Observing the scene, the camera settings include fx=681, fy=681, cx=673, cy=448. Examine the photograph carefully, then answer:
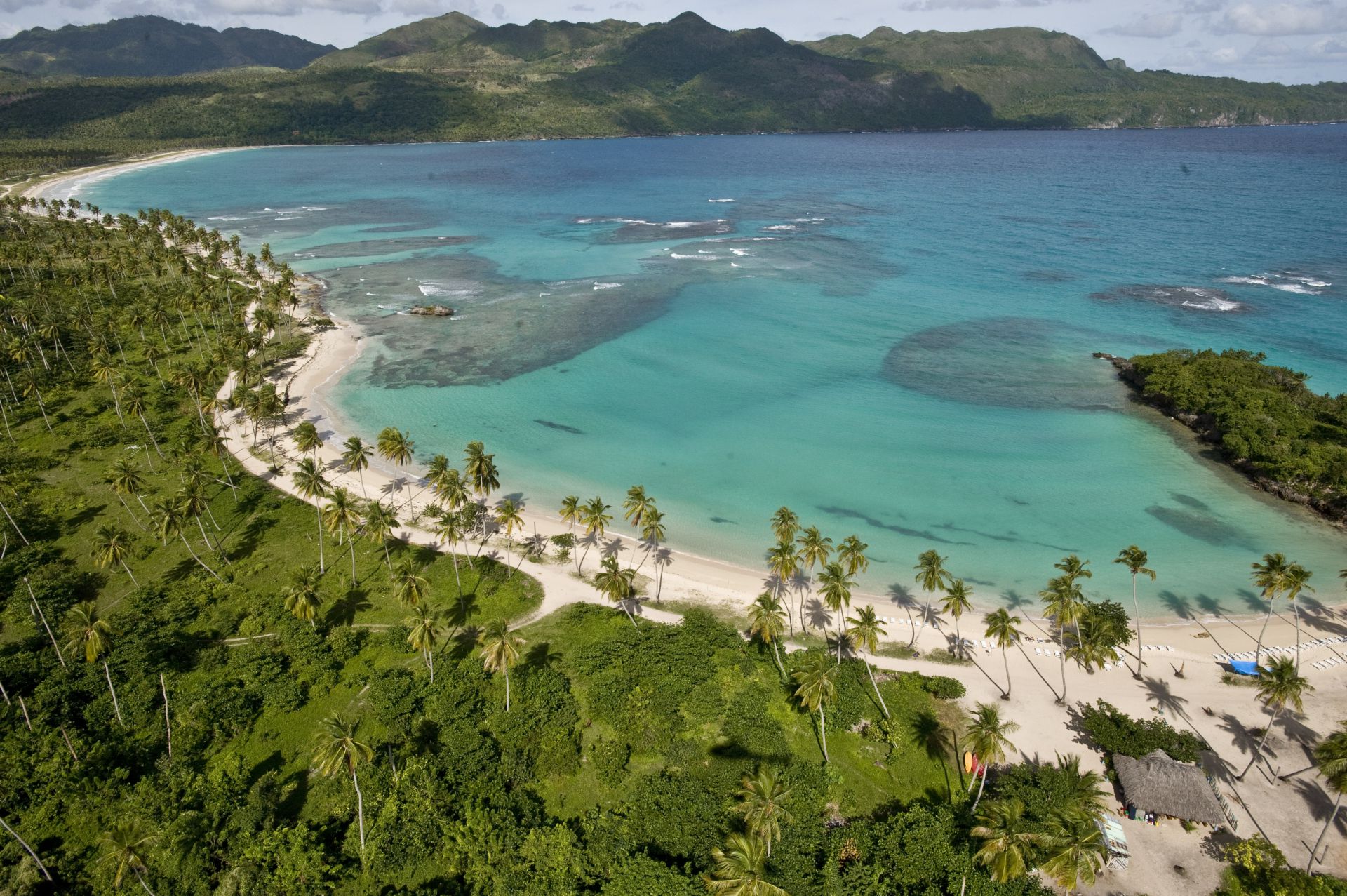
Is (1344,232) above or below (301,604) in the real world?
above

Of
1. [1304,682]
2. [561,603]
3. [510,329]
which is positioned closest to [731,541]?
[561,603]

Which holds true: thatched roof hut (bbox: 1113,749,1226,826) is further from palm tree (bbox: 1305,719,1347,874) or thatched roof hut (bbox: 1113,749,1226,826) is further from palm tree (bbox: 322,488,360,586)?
palm tree (bbox: 322,488,360,586)

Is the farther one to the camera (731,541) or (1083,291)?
(1083,291)

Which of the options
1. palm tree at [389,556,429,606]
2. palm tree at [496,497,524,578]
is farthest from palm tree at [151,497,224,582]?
palm tree at [496,497,524,578]

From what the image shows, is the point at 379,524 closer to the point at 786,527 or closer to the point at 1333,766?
the point at 786,527

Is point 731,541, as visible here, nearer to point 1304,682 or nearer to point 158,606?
point 1304,682

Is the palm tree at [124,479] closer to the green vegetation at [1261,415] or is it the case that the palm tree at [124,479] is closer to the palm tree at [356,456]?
the palm tree at [356,456]

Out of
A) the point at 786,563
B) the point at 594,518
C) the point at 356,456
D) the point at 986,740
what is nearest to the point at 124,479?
the point at 356,456

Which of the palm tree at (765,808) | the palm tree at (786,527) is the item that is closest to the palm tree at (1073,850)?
the palm tree at (765,808)
